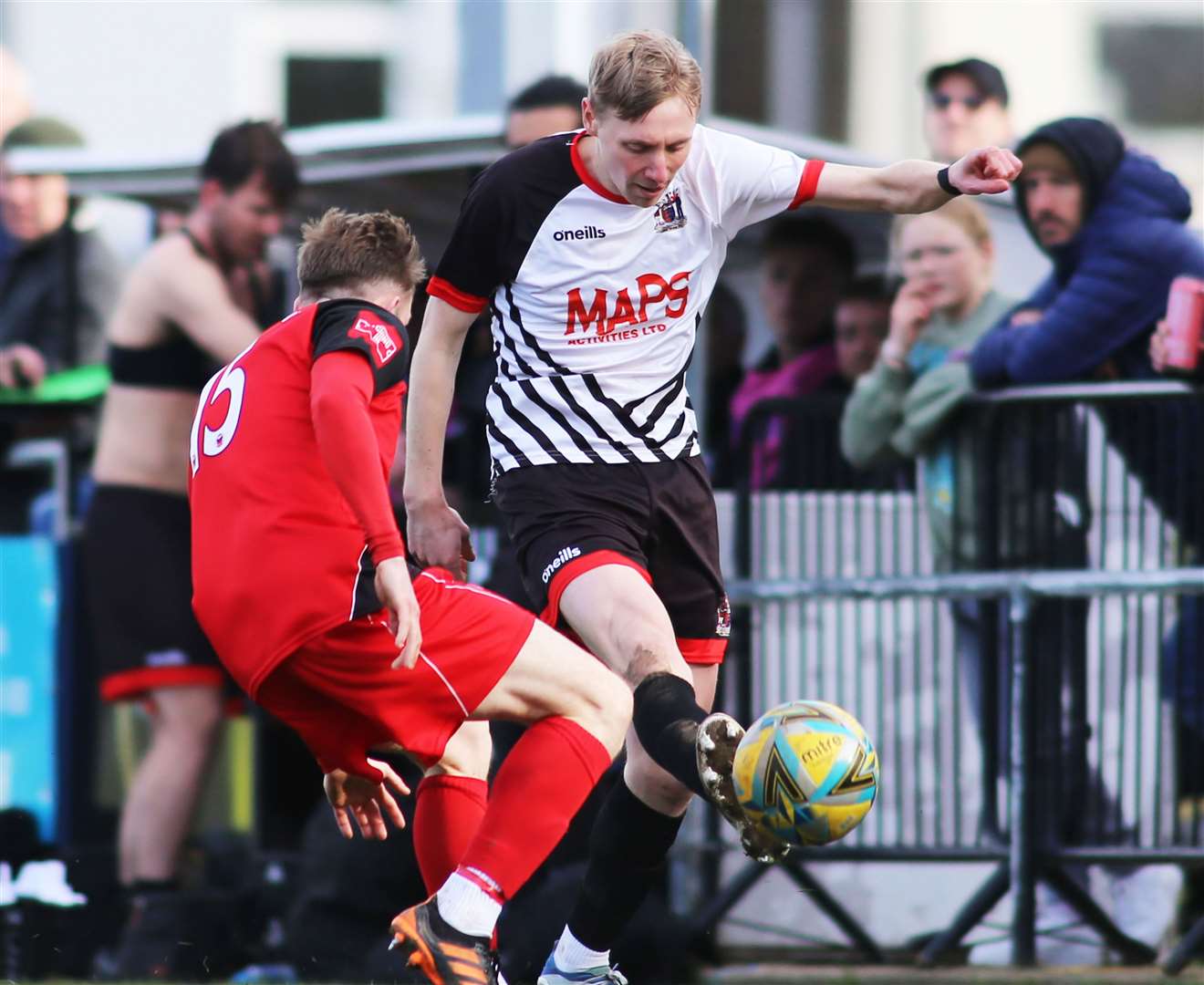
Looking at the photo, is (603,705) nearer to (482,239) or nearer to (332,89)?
(482,239)

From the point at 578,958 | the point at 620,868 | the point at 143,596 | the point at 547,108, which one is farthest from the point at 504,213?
the point at 143,596

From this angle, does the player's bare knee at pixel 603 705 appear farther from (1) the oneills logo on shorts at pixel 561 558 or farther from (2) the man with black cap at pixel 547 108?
(2) the man with black cap at pixel 547 108

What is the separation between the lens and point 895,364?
7312 mm

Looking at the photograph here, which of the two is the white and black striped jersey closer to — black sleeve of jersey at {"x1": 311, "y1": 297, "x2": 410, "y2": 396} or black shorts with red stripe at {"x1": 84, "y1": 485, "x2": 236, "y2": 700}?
black sleeve of jersey at {"x1": 311, "y1": 297, "x2": 410, "y2": 396}

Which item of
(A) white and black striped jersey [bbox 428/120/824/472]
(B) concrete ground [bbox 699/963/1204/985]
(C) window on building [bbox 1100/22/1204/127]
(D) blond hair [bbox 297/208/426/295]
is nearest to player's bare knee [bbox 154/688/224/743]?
(B) concrete ground [bbox 699/963/1204/985]

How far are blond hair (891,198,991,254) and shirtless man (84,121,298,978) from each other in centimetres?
220

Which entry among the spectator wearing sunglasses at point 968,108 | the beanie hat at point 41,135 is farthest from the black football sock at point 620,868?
the beanie hat at point 41,135

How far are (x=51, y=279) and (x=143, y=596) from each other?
188cm

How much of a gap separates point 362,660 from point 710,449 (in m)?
3.28

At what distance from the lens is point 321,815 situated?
288 inches

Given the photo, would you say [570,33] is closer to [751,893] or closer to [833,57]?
[833,57]

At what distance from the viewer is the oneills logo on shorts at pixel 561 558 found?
5148 mm

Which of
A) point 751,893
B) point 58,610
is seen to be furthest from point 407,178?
point 751,893

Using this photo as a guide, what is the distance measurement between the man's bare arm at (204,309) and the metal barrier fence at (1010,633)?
5.98 feet
